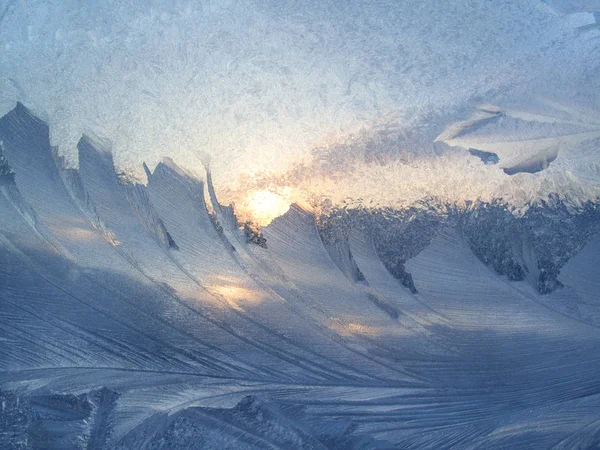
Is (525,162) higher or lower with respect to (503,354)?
higher

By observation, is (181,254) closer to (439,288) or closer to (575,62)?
(439,288)

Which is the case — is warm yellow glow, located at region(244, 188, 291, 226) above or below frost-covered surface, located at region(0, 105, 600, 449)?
above

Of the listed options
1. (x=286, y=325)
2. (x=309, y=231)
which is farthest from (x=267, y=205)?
(x=286, y=325)

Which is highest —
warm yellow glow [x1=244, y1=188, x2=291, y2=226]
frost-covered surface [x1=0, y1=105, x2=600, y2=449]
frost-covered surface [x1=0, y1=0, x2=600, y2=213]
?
frost-covered surface [x1=0, y1=0, x2=600, y2=213]

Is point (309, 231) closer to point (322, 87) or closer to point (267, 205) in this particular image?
point (267, 205)

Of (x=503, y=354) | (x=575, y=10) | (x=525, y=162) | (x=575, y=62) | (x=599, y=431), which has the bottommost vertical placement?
(x=599, y=431)

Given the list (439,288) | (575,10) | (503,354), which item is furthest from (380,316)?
(575,10)
